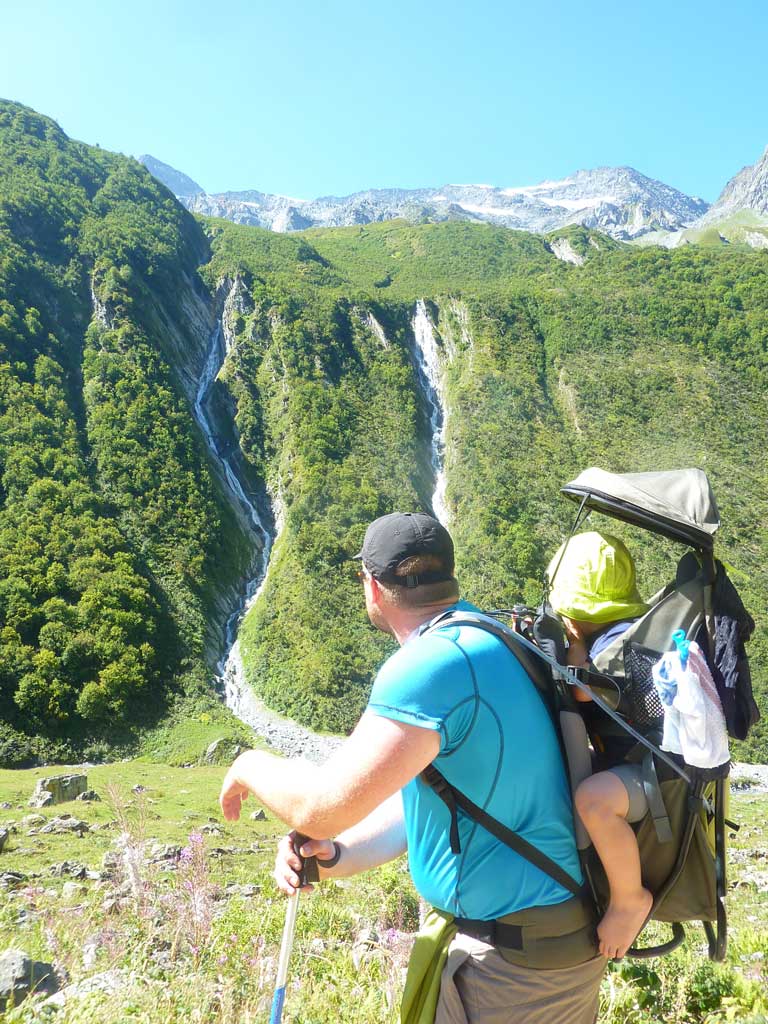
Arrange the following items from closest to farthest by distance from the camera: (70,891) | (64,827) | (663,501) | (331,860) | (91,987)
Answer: (331,860)
(663,501)
(91,987)
(70,891)
(64,827)

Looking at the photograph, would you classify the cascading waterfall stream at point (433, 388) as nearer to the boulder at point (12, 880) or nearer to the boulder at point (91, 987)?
the boulder at point (12, 880)

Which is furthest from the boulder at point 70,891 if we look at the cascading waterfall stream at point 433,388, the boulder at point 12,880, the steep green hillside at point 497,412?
the cascading waterfall stream at point 433,388

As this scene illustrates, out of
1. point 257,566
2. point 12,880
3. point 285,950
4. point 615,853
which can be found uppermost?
point 615,853

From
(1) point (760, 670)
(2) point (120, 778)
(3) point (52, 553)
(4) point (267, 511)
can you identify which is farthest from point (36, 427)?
(1) point (760, 670)

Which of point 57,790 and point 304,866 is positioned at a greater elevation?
point 304,866

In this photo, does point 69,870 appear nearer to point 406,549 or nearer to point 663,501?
point 406,549

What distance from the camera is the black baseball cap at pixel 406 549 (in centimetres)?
221

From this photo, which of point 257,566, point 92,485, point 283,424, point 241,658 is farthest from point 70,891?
point 283,424

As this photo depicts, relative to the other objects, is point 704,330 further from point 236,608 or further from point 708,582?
point 708,582

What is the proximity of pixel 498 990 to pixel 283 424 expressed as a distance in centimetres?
5917

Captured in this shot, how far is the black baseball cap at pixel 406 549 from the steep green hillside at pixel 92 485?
106ft

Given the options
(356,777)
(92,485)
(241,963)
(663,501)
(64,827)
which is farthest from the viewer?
(92,485)

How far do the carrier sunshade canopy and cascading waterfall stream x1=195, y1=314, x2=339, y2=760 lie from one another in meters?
28.8

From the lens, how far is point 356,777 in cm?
177
